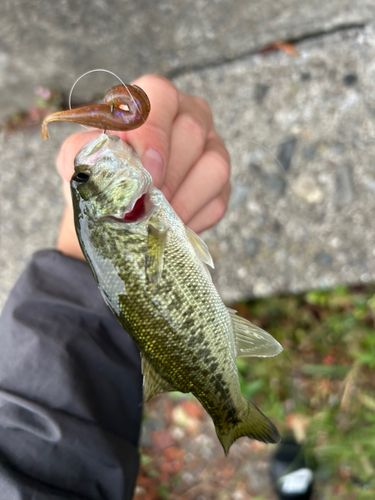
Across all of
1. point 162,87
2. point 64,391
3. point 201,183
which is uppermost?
point 162,87

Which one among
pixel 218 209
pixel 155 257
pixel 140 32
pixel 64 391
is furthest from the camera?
pixel 140 32

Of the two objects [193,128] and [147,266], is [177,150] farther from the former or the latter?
[147,266]

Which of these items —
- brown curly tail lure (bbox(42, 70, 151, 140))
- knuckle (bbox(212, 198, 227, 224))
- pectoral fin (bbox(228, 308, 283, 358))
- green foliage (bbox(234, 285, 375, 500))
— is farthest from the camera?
green foliage (bbox(234, 285, 375, 500))

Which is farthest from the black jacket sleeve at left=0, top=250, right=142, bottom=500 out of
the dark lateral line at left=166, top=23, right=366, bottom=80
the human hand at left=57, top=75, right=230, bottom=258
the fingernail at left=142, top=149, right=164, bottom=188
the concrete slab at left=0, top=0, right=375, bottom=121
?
the dark lateral line at left=166, top=23, right=366, bottom=80

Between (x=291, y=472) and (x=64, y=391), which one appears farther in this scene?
(x=291, y=472)

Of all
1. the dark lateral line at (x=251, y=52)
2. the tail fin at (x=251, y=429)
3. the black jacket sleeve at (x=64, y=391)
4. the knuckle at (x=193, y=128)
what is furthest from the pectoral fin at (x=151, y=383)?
the dark lateral line at (x=251, y=52)

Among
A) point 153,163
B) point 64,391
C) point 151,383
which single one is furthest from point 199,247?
point 64,391

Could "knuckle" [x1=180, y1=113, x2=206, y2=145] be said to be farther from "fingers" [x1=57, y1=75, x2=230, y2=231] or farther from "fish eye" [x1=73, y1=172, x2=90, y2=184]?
"fish eye" [x1=73, y1=172, x2=90, y2=184]
